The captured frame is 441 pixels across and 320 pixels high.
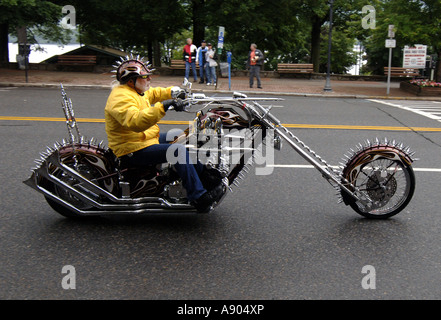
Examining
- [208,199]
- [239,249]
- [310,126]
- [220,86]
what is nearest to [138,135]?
[208,199]

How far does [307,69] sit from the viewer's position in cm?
2970

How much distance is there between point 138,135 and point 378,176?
2.37 m

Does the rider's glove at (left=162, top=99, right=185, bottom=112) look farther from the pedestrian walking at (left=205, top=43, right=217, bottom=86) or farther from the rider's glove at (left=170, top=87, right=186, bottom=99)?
the pedestrian walking at (left=205, top=43, right=217, bottom=86)

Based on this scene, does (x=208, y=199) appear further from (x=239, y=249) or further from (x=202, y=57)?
(x=202, y=57)

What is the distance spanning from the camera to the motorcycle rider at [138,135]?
15.0 feet

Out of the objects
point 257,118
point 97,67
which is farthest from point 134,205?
point 97,67

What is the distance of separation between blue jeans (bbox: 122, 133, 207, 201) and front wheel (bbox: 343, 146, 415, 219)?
1.53 meters

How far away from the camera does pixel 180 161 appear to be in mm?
4672

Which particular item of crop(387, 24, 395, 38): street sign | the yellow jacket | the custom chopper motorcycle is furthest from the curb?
the yellow jacket

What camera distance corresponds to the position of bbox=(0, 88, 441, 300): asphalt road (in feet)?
12.5

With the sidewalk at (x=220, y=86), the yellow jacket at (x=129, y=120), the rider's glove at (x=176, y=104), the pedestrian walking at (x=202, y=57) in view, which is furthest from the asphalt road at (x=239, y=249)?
the pedestrian walking at (x=202, y=57)

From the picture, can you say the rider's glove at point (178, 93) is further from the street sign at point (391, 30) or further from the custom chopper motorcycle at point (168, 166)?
the street sign at point (391, 30)

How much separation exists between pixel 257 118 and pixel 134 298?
2.05 m

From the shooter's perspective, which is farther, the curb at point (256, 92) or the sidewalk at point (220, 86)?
the sidewalk at point (220, 86)
